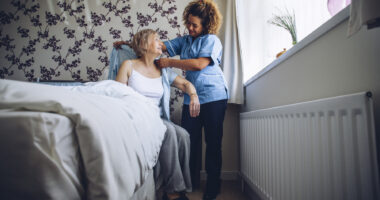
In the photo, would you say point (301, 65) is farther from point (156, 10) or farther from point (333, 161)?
point (156, 10)

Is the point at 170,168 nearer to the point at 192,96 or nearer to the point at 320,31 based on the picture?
the point at 192,96

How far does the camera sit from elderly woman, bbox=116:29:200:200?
112cm

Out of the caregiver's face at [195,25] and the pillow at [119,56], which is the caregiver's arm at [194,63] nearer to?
the caregiver's face at [195,25]

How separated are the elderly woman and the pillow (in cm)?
9

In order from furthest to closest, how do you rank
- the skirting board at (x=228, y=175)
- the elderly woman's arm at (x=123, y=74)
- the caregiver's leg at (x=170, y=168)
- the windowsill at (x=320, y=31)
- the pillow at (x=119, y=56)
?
the skirting board at (x=228, y=175) < the pillow at (x=119, y=56) < the elderly woman's arm at (x=123, y=74) < the caregiver's leg at (x=170, y=168) < the windowsill at (x=320, y=31)

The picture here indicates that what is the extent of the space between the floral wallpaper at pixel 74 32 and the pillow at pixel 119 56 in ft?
1.22

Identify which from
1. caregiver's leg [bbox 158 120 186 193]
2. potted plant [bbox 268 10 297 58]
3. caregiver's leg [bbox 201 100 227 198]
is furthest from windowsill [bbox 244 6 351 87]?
caregiver's leg [bbox 158 120 186 193]

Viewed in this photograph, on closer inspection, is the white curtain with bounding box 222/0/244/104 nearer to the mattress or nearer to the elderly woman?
the elderly woman

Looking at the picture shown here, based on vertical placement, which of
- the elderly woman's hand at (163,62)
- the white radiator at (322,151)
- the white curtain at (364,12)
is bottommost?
the white radiator at (322,151)

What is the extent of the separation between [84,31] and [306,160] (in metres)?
2.17

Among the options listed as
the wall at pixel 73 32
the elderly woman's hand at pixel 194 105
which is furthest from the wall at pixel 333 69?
the wall at pixel 73 32

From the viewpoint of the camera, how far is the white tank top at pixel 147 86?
4.75 feet

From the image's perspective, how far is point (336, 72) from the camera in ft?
2.29

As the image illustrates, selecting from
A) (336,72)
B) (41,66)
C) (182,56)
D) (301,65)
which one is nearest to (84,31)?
(41,66)
